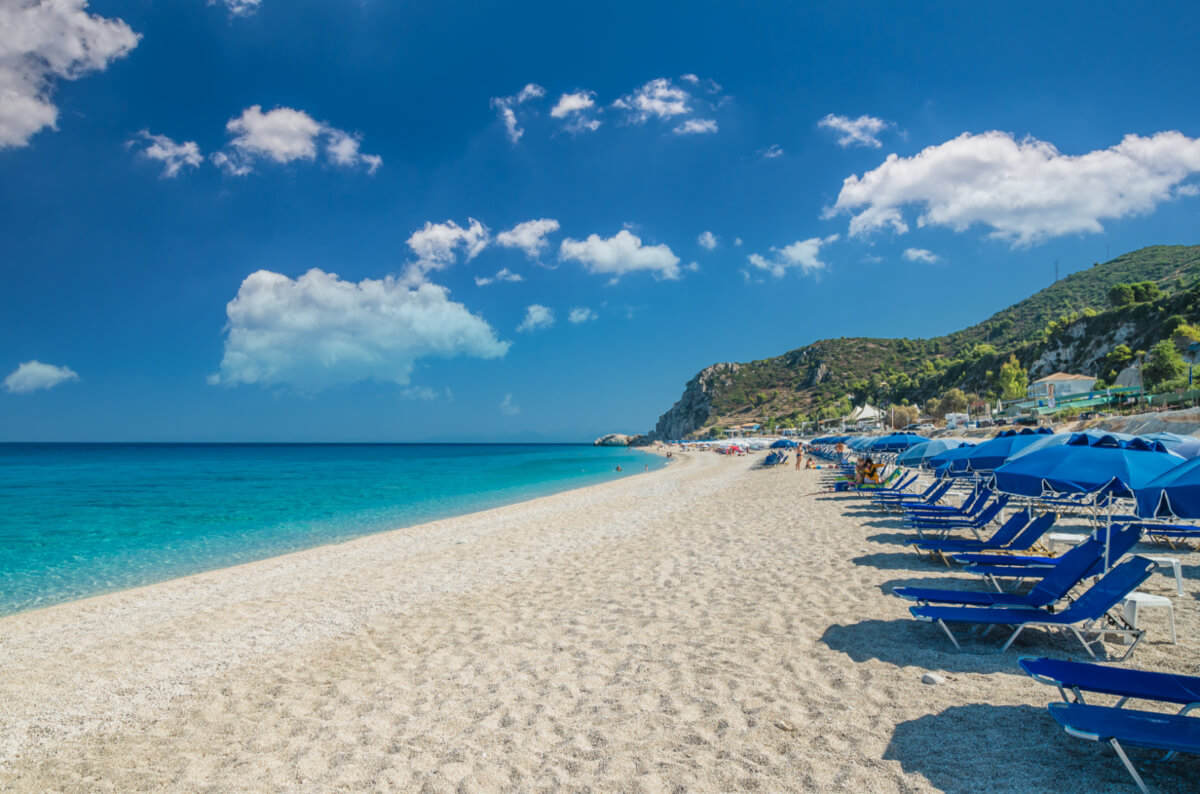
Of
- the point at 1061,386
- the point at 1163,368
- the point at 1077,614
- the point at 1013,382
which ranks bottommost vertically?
the point at 1077,614

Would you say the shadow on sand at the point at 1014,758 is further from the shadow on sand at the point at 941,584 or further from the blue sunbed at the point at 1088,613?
the shadow on sand at the point at 941,584

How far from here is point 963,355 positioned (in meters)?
84.6

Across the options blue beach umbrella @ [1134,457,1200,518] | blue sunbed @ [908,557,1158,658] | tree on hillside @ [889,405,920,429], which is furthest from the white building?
blue beach umbrella @ [1134,457,1200,518]

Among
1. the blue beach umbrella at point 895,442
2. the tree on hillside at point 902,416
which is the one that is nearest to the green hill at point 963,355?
the tree on hillside at point 902,416

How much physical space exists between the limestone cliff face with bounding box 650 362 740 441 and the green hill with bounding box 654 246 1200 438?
327 millimetres

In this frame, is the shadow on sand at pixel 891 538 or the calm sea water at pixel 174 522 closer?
the shadow on sand at pixel 891 538

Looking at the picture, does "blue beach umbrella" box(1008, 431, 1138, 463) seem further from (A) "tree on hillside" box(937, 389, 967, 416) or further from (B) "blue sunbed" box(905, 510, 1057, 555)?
(A) "tree on hillside" box(937, 389, 967, 416)

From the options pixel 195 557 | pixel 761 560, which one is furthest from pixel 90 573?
pixel 761 560

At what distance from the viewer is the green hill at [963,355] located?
50281mm

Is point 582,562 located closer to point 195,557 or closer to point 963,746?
point 963,746

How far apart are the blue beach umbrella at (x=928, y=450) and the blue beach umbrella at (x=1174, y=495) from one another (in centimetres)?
767

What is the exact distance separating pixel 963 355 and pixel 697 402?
6314 cm

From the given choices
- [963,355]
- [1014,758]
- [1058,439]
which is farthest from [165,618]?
[963,355]

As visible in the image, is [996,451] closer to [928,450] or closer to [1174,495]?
[928,450]
